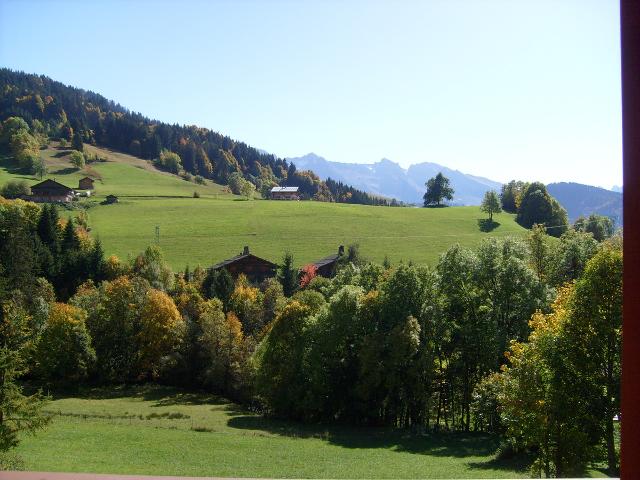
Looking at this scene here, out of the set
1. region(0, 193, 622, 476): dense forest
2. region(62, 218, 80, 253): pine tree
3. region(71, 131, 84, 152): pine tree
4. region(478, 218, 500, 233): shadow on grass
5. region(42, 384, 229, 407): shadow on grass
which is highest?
region(71, 131, 84, 152): pine tree

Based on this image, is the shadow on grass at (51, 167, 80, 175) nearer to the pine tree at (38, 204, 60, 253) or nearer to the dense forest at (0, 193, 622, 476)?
the pine tree at (38, 204, 60, 253)

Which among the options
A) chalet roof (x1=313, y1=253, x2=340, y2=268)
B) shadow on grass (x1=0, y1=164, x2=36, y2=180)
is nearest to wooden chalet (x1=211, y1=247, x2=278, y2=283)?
chalet roof (x1=313, y1=253, x2=340, y2=268)

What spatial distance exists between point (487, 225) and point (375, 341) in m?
55.9

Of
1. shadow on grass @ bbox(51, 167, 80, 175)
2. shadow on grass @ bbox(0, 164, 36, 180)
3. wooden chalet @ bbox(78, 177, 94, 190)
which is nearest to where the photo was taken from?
wooden chalet @ bbox(78, 177, 94, 190)

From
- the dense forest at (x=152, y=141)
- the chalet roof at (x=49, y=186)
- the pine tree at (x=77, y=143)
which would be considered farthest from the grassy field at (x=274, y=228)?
the dense forest at (x=152, y=141)

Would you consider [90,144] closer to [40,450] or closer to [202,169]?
[202,169]

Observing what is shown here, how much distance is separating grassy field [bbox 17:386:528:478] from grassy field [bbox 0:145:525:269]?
34878mm

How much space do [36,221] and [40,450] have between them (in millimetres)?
49398

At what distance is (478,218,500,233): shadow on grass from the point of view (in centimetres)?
7993

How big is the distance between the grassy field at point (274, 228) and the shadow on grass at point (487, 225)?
301mm

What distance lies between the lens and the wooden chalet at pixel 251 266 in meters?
63.5

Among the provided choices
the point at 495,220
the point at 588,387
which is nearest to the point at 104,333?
the point at 588,387

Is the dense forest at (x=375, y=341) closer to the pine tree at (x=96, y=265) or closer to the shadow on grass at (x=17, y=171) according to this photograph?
the pine tree at (x=96, y=265)

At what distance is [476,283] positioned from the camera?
31.8 metres
